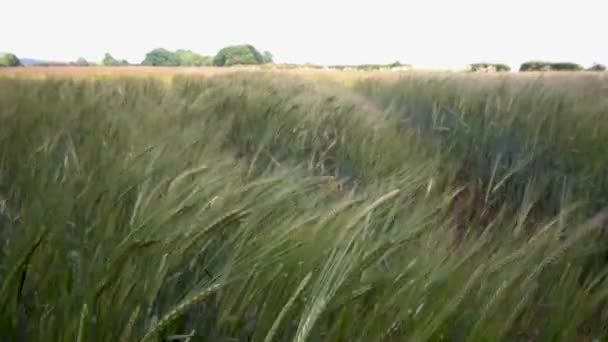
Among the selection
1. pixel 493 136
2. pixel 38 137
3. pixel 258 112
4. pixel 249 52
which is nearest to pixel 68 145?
pixel 38 137

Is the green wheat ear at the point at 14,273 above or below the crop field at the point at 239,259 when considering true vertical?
above

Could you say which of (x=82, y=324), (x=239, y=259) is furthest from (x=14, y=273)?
(x=239, y=259)

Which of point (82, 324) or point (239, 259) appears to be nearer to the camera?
point (82, 324)

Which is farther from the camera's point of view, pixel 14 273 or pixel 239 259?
pixel 239 259

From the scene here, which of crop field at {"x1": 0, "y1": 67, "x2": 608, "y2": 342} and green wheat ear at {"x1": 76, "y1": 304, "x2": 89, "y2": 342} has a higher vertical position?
green wheat ear at {"x1": 76, "y1": 304, "x2": 89, "y2": 342}

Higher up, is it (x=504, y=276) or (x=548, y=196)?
(x=504, y=276)

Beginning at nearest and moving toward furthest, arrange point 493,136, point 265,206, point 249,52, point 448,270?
point 448,270 → point 265,206 → point 493,136 → point 249,52

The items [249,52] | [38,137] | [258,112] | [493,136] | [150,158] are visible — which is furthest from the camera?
[249,52]

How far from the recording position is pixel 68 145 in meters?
1.04

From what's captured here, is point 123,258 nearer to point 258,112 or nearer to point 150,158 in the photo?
point 150,158

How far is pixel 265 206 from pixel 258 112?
1523 millimetres

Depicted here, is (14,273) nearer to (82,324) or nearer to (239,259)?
(82,324)

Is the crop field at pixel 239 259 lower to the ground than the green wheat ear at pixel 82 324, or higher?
lower

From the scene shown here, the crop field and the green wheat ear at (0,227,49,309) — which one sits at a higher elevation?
the green wheat ear at (0,227,49,309)
